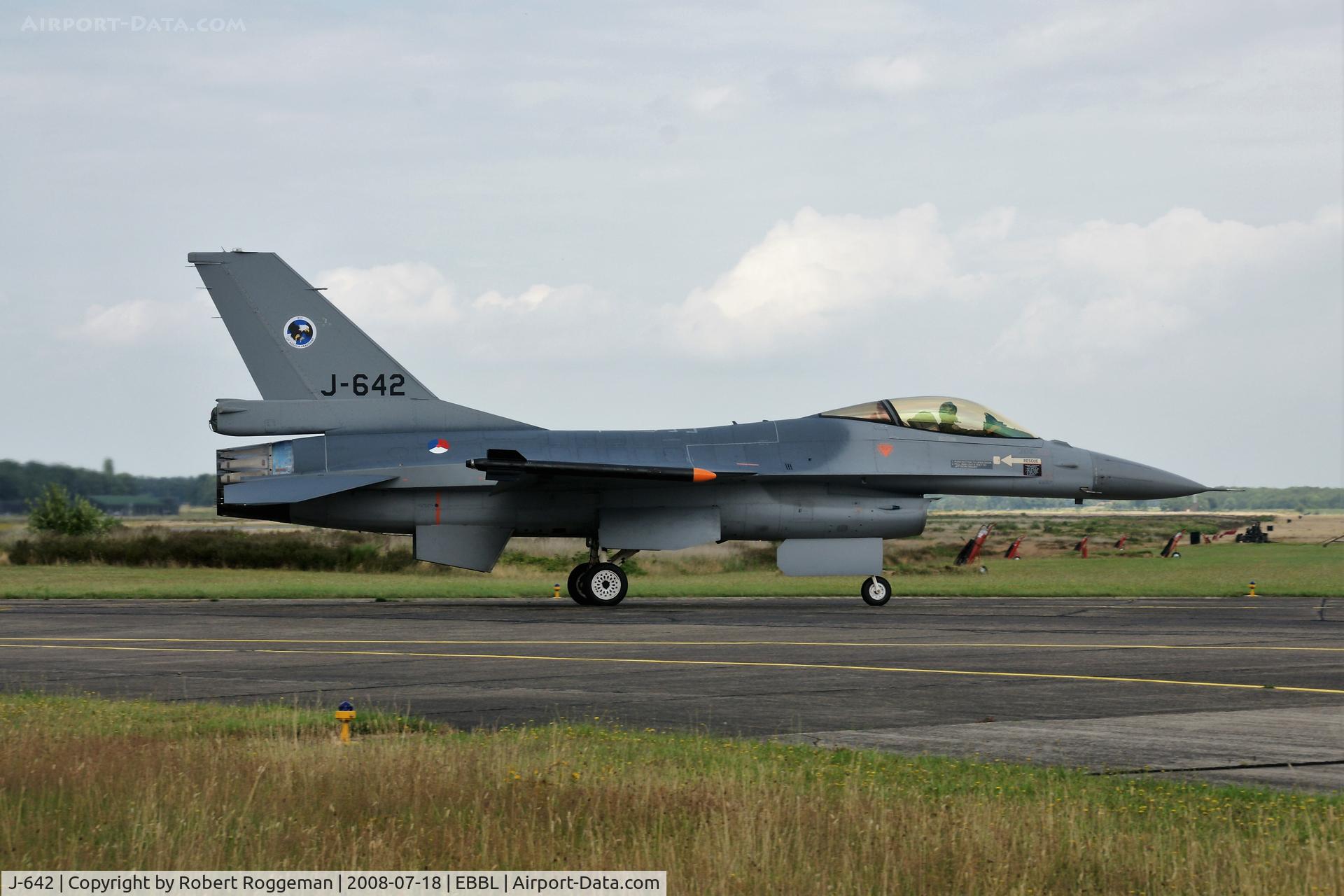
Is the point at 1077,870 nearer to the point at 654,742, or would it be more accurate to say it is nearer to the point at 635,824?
the point at 635,824

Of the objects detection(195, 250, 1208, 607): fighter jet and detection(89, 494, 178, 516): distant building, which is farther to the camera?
detection(89, 494, 178, 516): distant building

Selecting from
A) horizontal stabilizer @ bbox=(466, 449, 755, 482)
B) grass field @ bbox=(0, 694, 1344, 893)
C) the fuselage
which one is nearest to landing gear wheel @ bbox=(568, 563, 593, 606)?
the fuselage

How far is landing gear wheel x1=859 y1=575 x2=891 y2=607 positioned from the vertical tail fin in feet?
27.7

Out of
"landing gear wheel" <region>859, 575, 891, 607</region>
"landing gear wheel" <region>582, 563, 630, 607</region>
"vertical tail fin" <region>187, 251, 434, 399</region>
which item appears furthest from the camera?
"landing gear wheel" <region>859, 575, 891, 607</region>

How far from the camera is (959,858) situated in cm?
594

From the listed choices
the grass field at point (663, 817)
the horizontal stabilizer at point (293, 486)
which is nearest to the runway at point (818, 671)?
the grass field at point (663, 817)

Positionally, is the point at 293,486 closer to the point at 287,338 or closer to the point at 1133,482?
the point at 287,338

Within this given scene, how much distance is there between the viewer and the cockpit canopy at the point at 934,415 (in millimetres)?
25547

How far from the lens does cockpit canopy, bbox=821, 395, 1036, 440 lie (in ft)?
83.8

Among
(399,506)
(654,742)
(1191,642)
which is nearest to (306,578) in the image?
(399,506)

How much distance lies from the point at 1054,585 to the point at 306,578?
65.8 ft

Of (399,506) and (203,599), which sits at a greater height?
(399,506)

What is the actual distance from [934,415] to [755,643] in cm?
965

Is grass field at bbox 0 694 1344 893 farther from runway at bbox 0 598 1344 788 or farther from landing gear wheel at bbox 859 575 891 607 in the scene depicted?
landing gear wheel at bbox 859 575 891 607
